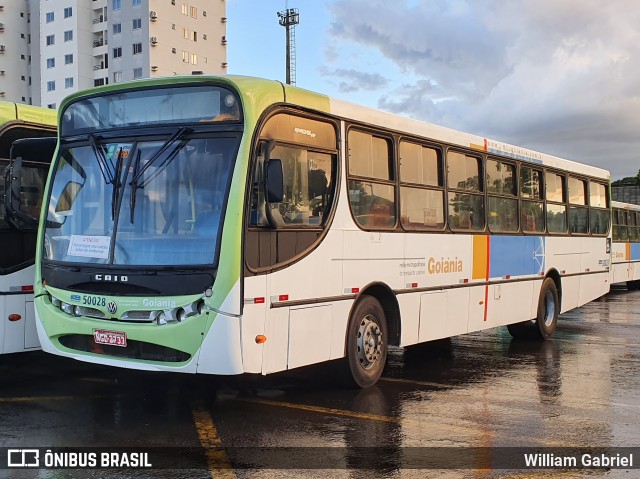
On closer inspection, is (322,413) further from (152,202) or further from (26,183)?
(26,183)

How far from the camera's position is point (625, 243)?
27.0 meters

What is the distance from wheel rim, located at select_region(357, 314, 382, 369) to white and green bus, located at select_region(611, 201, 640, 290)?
18.9 meters

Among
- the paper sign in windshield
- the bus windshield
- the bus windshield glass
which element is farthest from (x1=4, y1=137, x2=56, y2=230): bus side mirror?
the paper sign in windshield

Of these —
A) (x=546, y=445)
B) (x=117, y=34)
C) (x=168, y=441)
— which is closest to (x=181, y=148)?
(x=168, y=441)

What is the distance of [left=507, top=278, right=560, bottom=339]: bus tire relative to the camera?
13117 millimetres

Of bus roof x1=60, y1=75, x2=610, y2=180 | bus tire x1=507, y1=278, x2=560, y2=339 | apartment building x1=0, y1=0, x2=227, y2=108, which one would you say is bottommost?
bus tire x1=507, y1=278, x2=560, y2=339

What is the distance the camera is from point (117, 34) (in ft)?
241

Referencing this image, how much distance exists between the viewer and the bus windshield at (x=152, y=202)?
6.83m

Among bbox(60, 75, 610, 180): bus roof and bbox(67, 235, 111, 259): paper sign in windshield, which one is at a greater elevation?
bbox(60, 75, 610, 180): bus roof

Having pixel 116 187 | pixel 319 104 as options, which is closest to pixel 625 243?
pixel 319 104

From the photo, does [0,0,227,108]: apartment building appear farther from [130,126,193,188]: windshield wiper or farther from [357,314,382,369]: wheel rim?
[130,126,193,188]: windshield wiper

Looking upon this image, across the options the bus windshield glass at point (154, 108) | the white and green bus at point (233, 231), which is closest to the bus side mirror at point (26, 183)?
the white and green bus at point (233, 231)

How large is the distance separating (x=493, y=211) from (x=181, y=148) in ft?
19.6

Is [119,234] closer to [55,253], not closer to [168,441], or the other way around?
[55,253]
